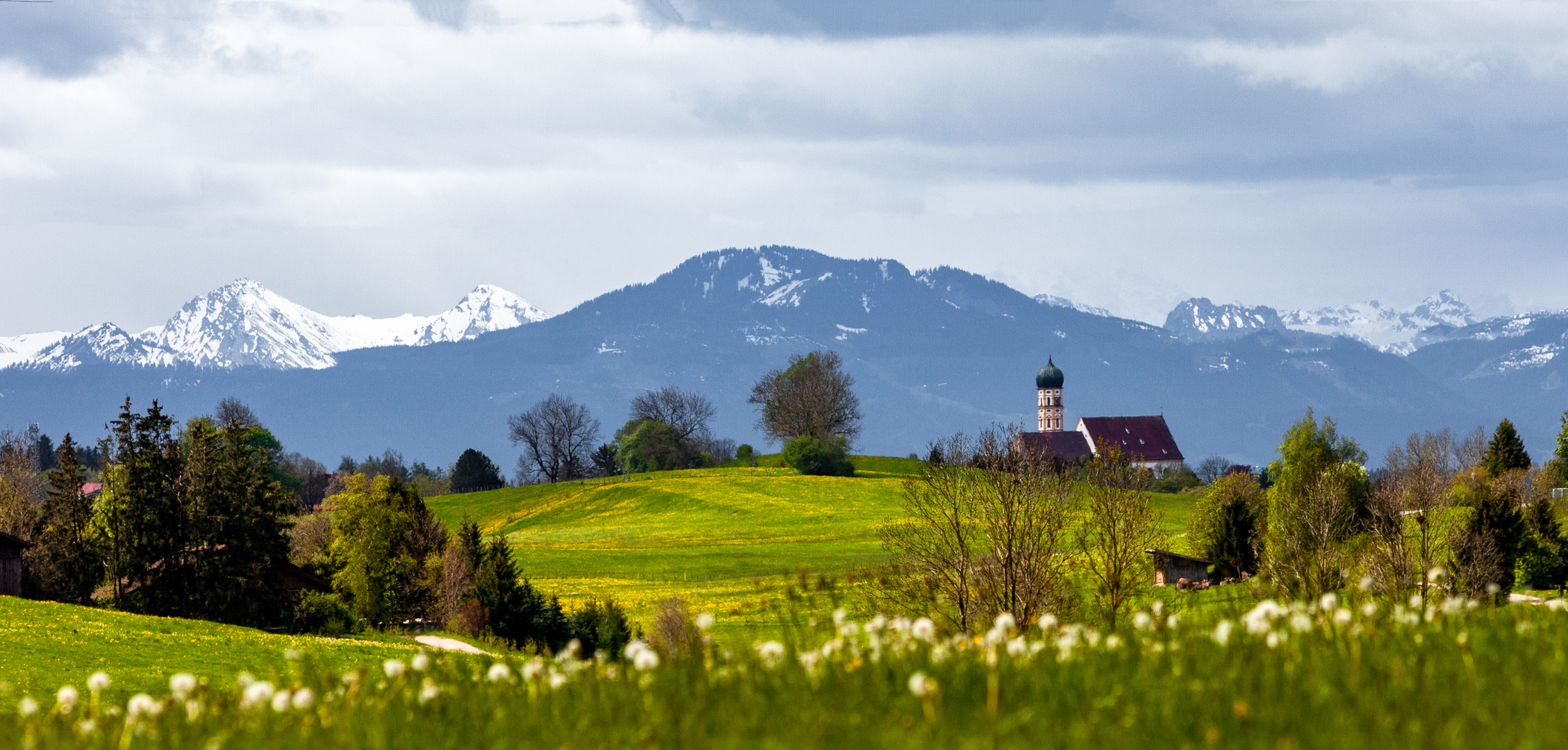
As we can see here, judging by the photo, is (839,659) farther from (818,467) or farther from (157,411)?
(818,467)

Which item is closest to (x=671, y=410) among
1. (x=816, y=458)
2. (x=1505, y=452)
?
(x=816, y=458)

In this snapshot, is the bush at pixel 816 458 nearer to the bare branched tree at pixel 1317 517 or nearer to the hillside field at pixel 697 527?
the hillside field at pixel 697 527

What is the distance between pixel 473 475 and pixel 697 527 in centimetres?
6659

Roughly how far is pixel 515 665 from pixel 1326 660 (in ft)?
15.2

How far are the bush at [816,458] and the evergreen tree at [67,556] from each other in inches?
3620

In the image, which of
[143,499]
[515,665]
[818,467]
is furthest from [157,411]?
[818,467]

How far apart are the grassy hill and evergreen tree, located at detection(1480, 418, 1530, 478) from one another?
87.4 metres

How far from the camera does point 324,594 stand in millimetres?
62844

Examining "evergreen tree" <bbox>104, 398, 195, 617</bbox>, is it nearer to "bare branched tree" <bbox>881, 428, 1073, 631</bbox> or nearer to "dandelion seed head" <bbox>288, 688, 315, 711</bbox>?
"bare branched tree" <bbox>881, 428, 1073, 631</bbox>

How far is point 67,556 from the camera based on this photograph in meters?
63.6

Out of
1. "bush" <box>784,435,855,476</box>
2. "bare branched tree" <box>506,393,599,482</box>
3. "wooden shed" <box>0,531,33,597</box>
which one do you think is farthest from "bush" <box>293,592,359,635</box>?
"bare branched tree" <box>506,393,599,482</box>

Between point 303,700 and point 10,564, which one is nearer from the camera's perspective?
point 303,700

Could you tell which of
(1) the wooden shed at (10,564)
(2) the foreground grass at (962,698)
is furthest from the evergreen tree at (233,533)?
(2) the foreground grass at (962,698)

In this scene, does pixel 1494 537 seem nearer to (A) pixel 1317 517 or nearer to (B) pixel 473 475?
(A) pixel 1317 517
